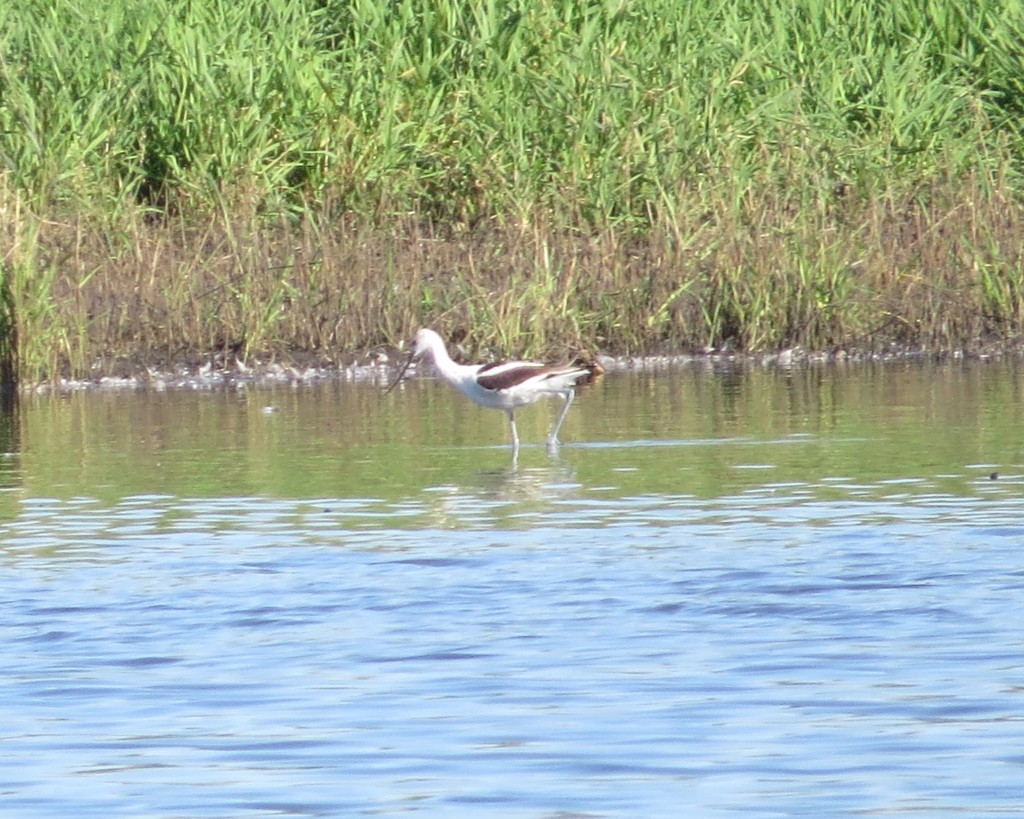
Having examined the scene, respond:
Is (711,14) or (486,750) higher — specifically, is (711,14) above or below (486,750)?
above

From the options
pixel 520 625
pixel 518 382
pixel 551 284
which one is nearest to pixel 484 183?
pixel 551 284

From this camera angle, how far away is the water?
194 inches

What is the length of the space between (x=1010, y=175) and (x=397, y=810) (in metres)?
13.5

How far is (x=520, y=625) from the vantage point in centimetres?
648

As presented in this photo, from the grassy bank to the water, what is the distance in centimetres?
377

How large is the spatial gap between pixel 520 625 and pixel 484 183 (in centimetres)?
1030

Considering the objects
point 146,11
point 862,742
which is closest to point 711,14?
point 146,11

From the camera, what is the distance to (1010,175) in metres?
17.3

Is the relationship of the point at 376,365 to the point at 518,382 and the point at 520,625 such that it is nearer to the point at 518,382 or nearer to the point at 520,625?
the point at 518,382

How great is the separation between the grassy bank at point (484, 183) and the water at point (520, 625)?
12.4ft

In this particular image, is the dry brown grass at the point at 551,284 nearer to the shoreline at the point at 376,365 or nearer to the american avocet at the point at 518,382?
the shoreline at the point at 376,365

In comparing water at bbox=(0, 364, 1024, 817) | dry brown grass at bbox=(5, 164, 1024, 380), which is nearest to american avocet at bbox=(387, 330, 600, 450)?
water at bbox=(0, 364, 1024, 817)

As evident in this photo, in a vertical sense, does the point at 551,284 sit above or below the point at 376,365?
above

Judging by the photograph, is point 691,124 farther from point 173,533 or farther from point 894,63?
point 173,533
